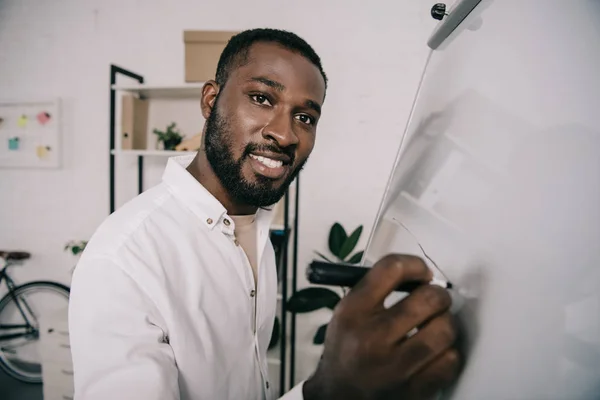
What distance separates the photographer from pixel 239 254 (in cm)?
78

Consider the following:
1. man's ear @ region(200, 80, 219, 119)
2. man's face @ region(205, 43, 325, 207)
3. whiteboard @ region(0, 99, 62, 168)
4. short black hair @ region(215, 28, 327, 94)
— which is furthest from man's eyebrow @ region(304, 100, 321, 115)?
whiteboard @ region(0, 99, 62, 168)

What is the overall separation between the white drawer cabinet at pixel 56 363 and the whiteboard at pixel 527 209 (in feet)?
7.05

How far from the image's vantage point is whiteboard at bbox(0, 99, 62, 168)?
2109mm

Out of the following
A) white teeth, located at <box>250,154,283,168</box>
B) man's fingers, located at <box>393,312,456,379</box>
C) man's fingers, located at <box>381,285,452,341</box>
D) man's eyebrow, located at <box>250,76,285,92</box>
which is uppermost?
man's eyebrow, located at <box>250,76,285,92</box>

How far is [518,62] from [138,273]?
0.70 m

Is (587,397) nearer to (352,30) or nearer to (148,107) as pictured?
(352,30)

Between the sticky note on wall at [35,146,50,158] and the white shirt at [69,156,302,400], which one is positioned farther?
the sticky note on wall at [35,146,50,158]

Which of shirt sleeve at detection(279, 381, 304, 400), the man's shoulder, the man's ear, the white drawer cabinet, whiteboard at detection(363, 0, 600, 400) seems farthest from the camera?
the white drawer cabinet

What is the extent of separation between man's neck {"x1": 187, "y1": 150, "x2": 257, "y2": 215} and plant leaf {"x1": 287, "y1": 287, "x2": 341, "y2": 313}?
867 mm

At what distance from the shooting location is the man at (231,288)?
0.85 ft

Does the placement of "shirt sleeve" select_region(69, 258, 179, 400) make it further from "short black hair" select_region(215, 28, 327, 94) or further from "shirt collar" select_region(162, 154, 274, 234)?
"short black hair" select_region(215, 28, 327, 94)

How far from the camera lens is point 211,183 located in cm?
84

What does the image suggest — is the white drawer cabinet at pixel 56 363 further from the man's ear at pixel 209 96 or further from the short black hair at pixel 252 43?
the short black hair at pixel 252 43

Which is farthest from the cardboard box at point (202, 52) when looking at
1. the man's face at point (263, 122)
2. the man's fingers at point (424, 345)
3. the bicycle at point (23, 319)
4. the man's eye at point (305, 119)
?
the bicycle at point (23, 319)
